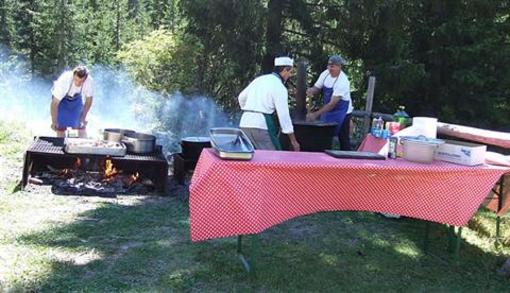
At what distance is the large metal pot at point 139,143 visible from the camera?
664 centimetres

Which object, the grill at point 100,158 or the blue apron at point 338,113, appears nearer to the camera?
the grill at point 100,158

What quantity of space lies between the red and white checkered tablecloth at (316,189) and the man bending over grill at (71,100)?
3.33 metres

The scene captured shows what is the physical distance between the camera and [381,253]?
4.79 metres

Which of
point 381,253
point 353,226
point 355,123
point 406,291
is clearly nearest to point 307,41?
point 355,123

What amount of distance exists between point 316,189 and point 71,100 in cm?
408

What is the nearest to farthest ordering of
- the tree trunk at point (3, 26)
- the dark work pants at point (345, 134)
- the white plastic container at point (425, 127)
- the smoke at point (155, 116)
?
the white plastic container at point (425, 127), the dark work pants at point (345, 134), the smoke at point (155, 116), the tree trunk at point (3, 26)

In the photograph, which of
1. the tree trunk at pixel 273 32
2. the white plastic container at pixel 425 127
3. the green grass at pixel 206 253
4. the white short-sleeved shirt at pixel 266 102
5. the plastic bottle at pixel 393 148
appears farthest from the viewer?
the tree trunk at pixel 273 32

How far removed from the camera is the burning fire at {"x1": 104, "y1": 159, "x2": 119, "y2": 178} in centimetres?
640

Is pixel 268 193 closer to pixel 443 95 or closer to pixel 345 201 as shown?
pixel 345 201

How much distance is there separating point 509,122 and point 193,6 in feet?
23.9

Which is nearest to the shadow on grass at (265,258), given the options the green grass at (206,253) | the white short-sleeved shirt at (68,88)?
the green grass at (206,253)

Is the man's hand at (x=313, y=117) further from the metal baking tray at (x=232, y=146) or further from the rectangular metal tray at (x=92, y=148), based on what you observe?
the metal baking tray at (x=232, y=146)

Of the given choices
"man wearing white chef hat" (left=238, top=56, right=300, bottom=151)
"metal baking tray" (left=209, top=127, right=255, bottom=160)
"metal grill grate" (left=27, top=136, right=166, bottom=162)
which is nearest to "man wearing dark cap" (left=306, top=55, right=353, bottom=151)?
"man wearing white chef hat" (left=238, top=56, right=300, bottom=151)

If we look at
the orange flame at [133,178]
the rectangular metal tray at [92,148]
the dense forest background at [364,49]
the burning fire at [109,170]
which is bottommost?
the orange flame at [133,178]
